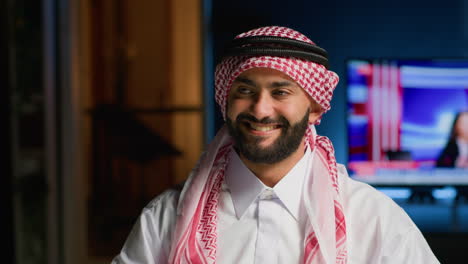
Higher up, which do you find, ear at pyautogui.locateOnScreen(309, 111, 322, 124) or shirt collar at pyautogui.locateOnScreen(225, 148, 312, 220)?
ear at pyautogui.locateOnScreen(309, 111, 322, 124)

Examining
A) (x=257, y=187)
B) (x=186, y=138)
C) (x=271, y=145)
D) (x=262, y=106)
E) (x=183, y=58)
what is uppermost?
(x=183, y=58)

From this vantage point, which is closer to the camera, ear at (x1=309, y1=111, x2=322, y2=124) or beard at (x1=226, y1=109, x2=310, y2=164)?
beard at (x1=226, y1=109, x2=310, y2=164)

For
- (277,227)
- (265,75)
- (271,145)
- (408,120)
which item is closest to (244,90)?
(265,75)

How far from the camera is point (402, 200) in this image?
10.1 ft

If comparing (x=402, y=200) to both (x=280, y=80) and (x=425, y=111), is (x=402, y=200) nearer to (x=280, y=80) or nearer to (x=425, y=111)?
(x=425, y=111)

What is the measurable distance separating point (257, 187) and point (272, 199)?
6 centimetres

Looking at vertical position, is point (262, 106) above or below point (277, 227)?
above

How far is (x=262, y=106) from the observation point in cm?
156

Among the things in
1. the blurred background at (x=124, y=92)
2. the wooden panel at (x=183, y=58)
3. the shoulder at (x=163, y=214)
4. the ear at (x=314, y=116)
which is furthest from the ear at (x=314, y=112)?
the wooden panel at (x=183, y=58)

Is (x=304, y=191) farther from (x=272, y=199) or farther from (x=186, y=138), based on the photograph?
(x=186, y=138)

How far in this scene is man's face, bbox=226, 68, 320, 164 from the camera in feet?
5.19

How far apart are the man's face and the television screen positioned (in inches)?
58.9

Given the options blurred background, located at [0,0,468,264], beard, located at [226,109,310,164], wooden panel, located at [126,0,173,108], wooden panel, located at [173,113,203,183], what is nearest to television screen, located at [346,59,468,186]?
blurred background, located at [0,0,468,264]

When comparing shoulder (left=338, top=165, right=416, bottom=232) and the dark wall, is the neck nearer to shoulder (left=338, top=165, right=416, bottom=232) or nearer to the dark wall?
shoulder (left=338, top=165, right=416, bottom=232)
